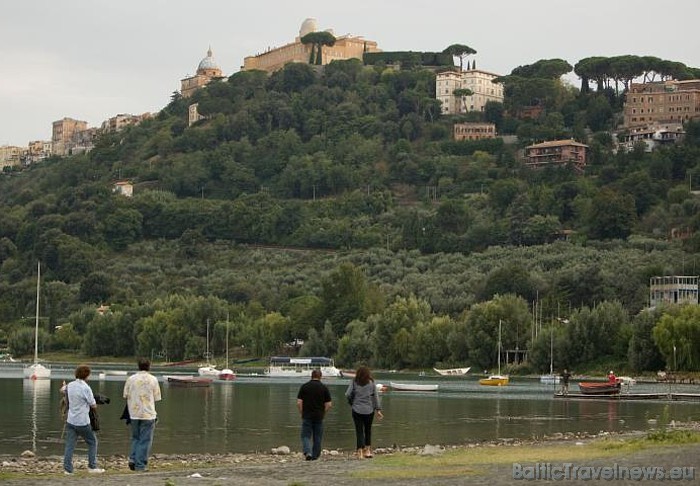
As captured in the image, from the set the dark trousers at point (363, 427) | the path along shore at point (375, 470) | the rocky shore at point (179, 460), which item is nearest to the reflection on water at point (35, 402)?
Result: the rocky shore at point (179, 460)

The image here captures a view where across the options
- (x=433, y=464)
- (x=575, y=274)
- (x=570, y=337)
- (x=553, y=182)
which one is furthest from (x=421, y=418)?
(x=553, y=182)

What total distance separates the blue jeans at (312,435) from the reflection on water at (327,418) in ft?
36.0

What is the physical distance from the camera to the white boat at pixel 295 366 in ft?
375

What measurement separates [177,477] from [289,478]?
2.25 metres

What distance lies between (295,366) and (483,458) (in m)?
90.3

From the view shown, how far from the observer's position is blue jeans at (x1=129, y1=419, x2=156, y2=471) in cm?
2712

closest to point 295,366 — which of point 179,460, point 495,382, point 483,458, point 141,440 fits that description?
point 495,382

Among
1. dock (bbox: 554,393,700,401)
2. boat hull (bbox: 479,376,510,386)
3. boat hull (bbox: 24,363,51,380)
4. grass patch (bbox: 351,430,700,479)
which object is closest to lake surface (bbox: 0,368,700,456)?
dock (bbox: 554,393,700,401)

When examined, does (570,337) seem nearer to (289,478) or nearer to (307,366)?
(307,366)

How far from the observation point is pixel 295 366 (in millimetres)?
119375

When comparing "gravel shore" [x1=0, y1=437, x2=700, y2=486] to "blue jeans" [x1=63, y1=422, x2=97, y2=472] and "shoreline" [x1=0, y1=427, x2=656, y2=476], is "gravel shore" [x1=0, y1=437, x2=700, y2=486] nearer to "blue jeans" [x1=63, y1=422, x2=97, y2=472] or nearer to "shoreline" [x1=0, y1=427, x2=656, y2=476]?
"shoreline" [x1=0, y1=427, x2=656, y2=476]

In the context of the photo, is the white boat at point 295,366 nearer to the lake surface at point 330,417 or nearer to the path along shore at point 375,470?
the lake surface at point 330,417

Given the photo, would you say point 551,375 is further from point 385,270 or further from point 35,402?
point 385,270

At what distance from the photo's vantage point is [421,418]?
57.2m
